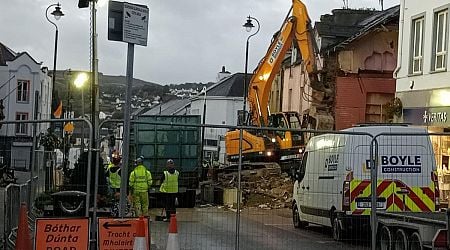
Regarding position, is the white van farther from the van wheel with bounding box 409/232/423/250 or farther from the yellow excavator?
the yellow excavator

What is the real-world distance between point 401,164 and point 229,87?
64.6 metres

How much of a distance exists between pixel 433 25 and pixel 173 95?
3082 inches

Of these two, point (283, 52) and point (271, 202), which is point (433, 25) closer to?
point (283, 52)

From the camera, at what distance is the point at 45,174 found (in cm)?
1788

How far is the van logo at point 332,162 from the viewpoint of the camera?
16.6 meters

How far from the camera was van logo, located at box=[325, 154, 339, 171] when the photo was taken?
1659 centimetres

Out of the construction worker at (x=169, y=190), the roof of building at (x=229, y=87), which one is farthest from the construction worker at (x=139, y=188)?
the roof of building at (x=229, y=87)

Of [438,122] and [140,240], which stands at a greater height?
[438,122]

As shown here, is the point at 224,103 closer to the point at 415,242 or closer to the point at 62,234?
the point at 415,242

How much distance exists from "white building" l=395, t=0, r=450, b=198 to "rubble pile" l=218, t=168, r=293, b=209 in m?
5.31

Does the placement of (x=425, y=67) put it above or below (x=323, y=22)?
below

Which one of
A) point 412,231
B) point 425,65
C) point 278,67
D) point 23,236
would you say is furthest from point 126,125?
point 278,67

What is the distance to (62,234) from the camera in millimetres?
11086

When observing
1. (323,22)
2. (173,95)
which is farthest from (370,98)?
(173,95)
